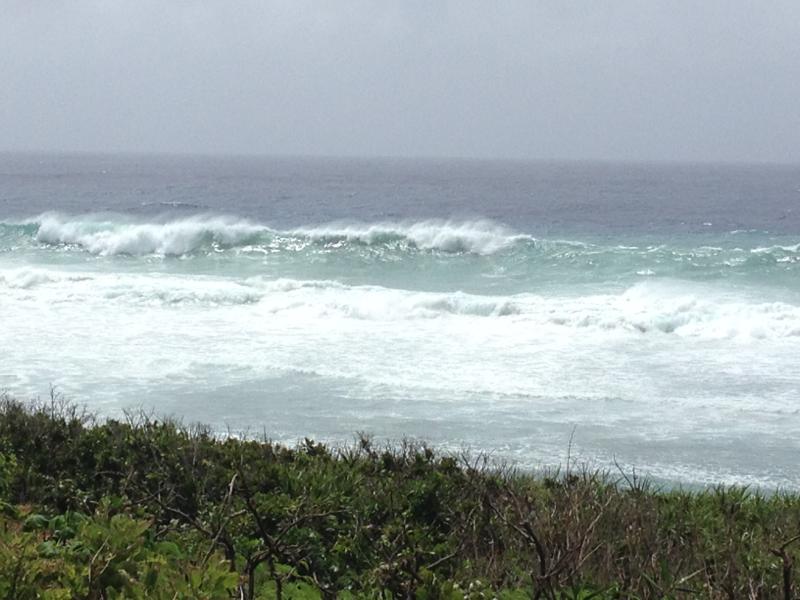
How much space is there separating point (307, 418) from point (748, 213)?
5529 cm

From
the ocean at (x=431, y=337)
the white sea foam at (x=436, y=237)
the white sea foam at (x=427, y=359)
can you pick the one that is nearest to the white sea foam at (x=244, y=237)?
the white sea foam at (x=436, y=237)

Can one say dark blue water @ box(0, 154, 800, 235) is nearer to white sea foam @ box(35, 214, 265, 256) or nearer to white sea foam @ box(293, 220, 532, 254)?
white sea foam @ box(293, 220, 532, 254)

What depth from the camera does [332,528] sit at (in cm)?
601

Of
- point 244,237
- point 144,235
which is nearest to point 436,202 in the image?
point 244,237

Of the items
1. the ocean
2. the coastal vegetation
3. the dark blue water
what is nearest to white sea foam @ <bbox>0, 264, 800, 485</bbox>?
the ocean

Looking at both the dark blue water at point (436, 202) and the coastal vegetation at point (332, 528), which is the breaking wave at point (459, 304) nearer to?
the coastal vegetation at point (332, 528)

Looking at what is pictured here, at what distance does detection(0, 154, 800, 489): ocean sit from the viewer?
492 inches

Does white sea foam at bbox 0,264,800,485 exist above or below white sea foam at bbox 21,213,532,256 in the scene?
below

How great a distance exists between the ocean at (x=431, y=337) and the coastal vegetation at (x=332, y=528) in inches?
83.5

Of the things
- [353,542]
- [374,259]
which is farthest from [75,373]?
[374,259]

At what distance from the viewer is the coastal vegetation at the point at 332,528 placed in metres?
4.27

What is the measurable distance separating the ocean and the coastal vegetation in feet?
6.95

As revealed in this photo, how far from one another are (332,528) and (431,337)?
13.0 meters

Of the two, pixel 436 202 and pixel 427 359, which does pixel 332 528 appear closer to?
pixel 427 359
